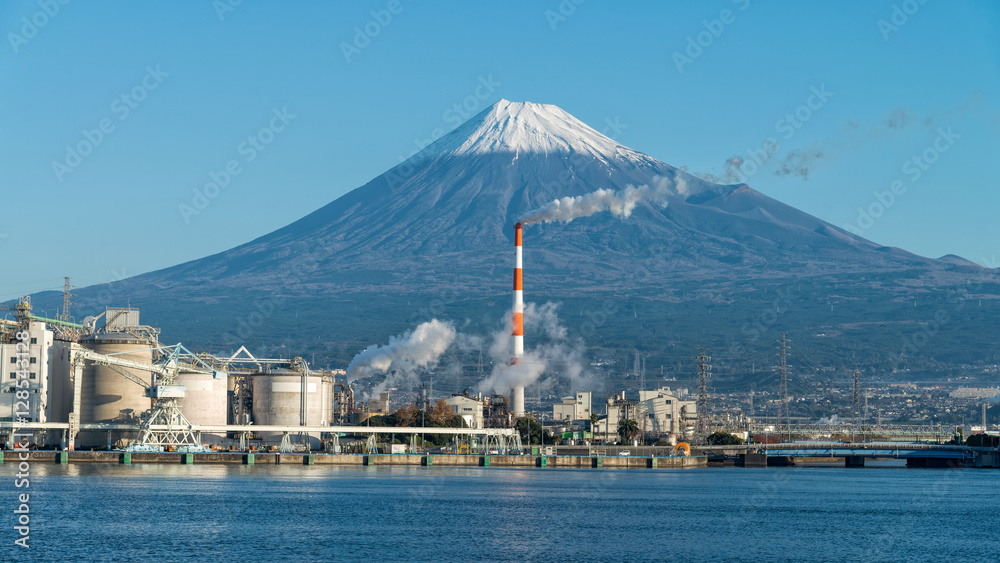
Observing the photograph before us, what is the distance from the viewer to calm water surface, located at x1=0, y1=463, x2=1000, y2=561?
1887 inches

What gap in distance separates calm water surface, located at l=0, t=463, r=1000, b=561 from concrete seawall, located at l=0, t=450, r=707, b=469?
5.64m

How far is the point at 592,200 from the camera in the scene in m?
141

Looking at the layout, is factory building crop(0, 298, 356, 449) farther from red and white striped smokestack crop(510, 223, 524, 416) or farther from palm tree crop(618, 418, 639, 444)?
palm tree crop(618, 418, 639, 444)

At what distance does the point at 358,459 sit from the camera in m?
106

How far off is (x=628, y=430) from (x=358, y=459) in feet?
119

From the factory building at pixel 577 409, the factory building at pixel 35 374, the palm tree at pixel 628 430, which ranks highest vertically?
the factory building at pixel 35 374

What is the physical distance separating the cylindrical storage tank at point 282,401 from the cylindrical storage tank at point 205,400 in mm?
5348

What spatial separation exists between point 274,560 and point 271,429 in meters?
59.2

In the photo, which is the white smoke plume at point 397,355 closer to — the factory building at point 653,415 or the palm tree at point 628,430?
the factory building at point 653,415

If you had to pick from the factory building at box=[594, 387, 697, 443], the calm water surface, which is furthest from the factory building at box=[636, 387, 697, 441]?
the calm water surface

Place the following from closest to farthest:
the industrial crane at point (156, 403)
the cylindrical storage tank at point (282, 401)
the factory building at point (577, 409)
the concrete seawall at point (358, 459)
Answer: the concrete seawall at point (358, 459) < the industrial crane at point (156, 403) < the cylindrical storage tank at point (282, 401) < the factory building at point (577, 409)

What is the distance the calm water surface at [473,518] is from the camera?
47938 millimetres

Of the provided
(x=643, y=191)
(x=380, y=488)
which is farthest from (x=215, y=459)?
(x=643, y=191)

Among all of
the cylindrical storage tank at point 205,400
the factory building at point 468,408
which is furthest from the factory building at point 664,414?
the cylindrical storage tank at point 205,400
